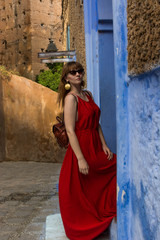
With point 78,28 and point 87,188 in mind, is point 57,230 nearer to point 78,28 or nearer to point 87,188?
point 87,188

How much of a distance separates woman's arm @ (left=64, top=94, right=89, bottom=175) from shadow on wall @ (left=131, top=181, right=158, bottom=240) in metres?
0.59

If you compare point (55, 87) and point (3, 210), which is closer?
point (3, 210)

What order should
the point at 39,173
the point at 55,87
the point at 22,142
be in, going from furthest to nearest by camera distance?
the point at 55,87
the point at 22,142
the point at 39,173

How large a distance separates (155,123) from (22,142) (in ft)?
28.3

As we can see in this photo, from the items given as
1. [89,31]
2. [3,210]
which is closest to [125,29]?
[89,31]

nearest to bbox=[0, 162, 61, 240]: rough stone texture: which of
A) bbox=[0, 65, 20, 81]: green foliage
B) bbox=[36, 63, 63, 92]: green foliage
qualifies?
bbox=[0, 65, 20, 81]: green foliage

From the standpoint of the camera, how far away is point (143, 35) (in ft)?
5.35

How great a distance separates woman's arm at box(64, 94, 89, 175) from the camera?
8.39 feet

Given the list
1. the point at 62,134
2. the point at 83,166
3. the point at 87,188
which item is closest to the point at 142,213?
the point at 83,166

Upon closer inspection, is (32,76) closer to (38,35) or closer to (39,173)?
(38,35)

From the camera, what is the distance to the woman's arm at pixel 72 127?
2559mm

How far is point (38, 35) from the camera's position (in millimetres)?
32469

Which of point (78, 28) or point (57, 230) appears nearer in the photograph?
point (57, 230)

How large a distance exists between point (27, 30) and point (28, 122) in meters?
24.5
